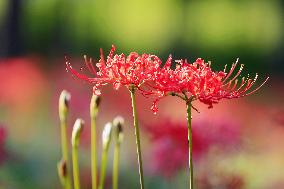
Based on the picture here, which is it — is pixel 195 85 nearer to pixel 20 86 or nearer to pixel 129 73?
pixel 129 73

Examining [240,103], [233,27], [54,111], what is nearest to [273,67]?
Answer: [233,27]

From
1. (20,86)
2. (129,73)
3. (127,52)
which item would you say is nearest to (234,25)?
(127,52)

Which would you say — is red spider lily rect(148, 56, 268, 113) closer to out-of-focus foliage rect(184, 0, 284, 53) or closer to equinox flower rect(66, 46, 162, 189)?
equinox flower rect(66, 46, 162, 189)

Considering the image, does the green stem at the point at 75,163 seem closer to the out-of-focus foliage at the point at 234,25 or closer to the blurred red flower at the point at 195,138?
the blurred red flower at the point at 195,138

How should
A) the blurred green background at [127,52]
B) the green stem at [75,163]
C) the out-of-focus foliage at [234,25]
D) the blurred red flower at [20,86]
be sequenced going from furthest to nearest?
the out-of-focus foliage at [234,25], the blurred red flower at [20,86], the blurred green background at [127,52], the green stem at [75,163]

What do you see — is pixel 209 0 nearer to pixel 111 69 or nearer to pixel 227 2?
pixel 227 2

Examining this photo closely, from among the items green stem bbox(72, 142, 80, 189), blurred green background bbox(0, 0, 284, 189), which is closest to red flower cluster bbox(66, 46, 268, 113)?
green stem bbox(72, 142, 80, 189)

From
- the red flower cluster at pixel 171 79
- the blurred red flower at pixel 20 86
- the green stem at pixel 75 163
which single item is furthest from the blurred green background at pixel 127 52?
the red flower cluster at pixel 171 79
